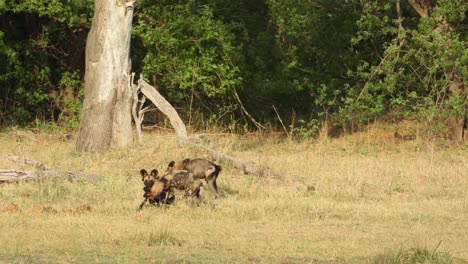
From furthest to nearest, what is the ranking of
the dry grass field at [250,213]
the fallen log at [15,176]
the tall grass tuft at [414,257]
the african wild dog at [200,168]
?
the fallen log at [15,176] → the african wild dog at [200,168] → the dry grass field at [250,213] → the tall grass tuft at [414,257]

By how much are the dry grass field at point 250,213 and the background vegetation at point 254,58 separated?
2472 mm

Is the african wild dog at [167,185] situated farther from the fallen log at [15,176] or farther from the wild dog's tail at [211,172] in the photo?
the fallen log at [15,176]

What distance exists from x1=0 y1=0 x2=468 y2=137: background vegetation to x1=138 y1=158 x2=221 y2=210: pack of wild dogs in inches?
334

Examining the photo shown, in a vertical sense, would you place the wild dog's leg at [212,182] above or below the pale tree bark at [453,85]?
below

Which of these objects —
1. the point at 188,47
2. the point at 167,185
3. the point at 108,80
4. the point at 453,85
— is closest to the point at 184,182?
the point at 167,185

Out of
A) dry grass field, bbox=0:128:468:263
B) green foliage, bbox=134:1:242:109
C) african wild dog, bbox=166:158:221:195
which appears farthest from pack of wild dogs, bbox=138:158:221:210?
green foliage, bbox=134:1:242:109

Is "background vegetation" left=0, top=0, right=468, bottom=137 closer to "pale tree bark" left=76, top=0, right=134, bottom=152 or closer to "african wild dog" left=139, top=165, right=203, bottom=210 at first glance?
"pale tree bark" left=76, top=0, right=134, bottom=152

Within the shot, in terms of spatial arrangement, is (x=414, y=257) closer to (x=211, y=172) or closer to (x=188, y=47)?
(x=211, y=172)

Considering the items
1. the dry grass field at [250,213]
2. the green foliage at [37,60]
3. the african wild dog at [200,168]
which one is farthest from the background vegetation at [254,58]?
the african wild dog at [200,168]

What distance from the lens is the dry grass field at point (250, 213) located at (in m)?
10.8

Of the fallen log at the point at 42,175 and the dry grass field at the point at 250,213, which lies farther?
the fallen log at the point at 42,175

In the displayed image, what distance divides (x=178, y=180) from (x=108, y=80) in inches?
297

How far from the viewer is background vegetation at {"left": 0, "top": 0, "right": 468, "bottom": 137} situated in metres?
22.5

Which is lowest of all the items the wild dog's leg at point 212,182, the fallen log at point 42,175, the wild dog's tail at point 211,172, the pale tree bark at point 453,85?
the fallen log at point 42,175
